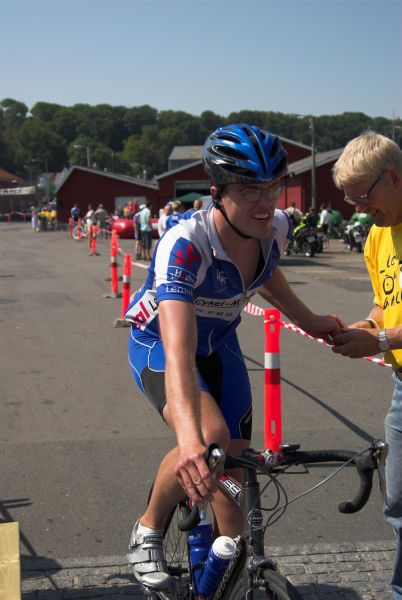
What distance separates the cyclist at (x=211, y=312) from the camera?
2.34 meters

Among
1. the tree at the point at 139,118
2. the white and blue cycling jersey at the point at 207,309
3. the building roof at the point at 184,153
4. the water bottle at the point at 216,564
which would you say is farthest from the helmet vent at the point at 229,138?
the tree at the point at 139,118

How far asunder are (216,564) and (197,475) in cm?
77

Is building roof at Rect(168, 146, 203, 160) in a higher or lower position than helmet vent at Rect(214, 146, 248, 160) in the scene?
higher

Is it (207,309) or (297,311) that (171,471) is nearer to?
(207,309)

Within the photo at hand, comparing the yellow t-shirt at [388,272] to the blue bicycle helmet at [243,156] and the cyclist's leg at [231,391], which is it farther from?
the blue bicycle helmet at [243,156]

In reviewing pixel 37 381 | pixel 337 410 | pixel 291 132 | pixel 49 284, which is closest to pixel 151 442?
pixel 337 410

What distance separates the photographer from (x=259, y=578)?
2.26m

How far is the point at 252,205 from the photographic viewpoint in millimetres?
2617

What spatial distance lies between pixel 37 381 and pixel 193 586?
588 centimetres

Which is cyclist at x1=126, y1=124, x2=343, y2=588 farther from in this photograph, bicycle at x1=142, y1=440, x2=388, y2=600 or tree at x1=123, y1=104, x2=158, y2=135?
tree at x1=123, y1=104, x2=158, y2=135

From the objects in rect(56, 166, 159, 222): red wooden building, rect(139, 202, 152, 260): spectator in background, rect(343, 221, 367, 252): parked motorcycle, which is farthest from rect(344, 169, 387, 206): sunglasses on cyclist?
rect(56, 166, 159, 222): red wooden building

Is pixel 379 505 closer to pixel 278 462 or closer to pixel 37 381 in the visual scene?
pixel 278 462

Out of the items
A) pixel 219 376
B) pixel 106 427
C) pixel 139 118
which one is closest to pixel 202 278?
pixel 219 376

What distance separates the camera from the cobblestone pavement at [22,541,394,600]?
12.1ft
